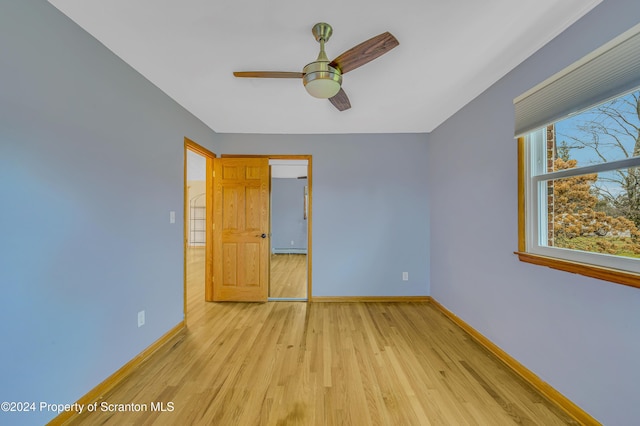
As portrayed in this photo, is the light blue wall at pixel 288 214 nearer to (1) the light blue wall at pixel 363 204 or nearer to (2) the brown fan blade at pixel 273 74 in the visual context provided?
(1) the light blue wall at pixel 363 204

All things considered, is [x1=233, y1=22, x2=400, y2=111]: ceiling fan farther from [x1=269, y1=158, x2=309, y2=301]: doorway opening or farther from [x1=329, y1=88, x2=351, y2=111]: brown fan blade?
[x1=269, y1=158, x2=309, y2=301]: doorway opening

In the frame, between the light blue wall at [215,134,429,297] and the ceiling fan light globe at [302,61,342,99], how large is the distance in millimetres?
1892

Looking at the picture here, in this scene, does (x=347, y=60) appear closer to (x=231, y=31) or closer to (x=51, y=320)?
(x=231, y=31)

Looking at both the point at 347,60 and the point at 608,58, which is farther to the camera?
the point at 347,60

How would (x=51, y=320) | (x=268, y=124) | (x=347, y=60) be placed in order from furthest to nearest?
(x=268, y=124)
(x=347, y=60)
(x=51, y=320)

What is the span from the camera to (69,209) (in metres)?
1.50

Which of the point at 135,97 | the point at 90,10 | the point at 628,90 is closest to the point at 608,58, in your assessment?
the point at 628,90

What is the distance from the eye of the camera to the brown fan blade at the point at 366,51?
4.52 ft

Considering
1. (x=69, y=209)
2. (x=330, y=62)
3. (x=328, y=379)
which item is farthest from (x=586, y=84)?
(x=69, y=209)

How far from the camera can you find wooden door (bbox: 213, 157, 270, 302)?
3.47 metres

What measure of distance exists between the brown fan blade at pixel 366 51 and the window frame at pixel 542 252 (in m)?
1.35

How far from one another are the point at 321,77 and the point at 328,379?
2148 millimetres

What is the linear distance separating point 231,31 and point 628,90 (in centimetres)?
224

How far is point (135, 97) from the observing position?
203 centimetres
